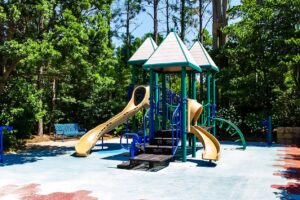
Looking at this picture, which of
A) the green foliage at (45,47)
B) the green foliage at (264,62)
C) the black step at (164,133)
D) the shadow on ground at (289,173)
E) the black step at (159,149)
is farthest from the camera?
the green foliage at (264,62)

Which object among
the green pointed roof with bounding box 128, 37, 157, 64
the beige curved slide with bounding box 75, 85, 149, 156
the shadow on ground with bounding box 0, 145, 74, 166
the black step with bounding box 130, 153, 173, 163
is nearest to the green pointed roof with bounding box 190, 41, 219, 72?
the green pointed roof with bounding box 128, 37, 157, 64

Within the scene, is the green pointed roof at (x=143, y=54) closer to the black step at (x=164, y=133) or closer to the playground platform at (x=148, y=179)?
the black step at (x=164, y=133)

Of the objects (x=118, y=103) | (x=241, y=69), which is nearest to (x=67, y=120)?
(x=118, y=103)

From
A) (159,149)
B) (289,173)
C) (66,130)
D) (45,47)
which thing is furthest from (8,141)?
(289,173)

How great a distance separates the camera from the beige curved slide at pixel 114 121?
12789 millimetres

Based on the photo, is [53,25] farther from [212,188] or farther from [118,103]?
[118,103]

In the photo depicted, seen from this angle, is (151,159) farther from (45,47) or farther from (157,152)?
(45,47)

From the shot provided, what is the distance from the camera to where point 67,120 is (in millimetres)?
23828

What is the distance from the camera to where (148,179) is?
8.41 m

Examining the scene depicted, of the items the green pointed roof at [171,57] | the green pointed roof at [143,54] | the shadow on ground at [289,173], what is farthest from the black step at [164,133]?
the green pointed roof at [143,54]

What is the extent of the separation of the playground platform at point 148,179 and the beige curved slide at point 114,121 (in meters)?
0.61

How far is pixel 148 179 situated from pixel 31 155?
6.42 meters

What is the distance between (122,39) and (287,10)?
72.1ft

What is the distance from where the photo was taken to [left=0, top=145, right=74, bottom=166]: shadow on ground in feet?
36.5
